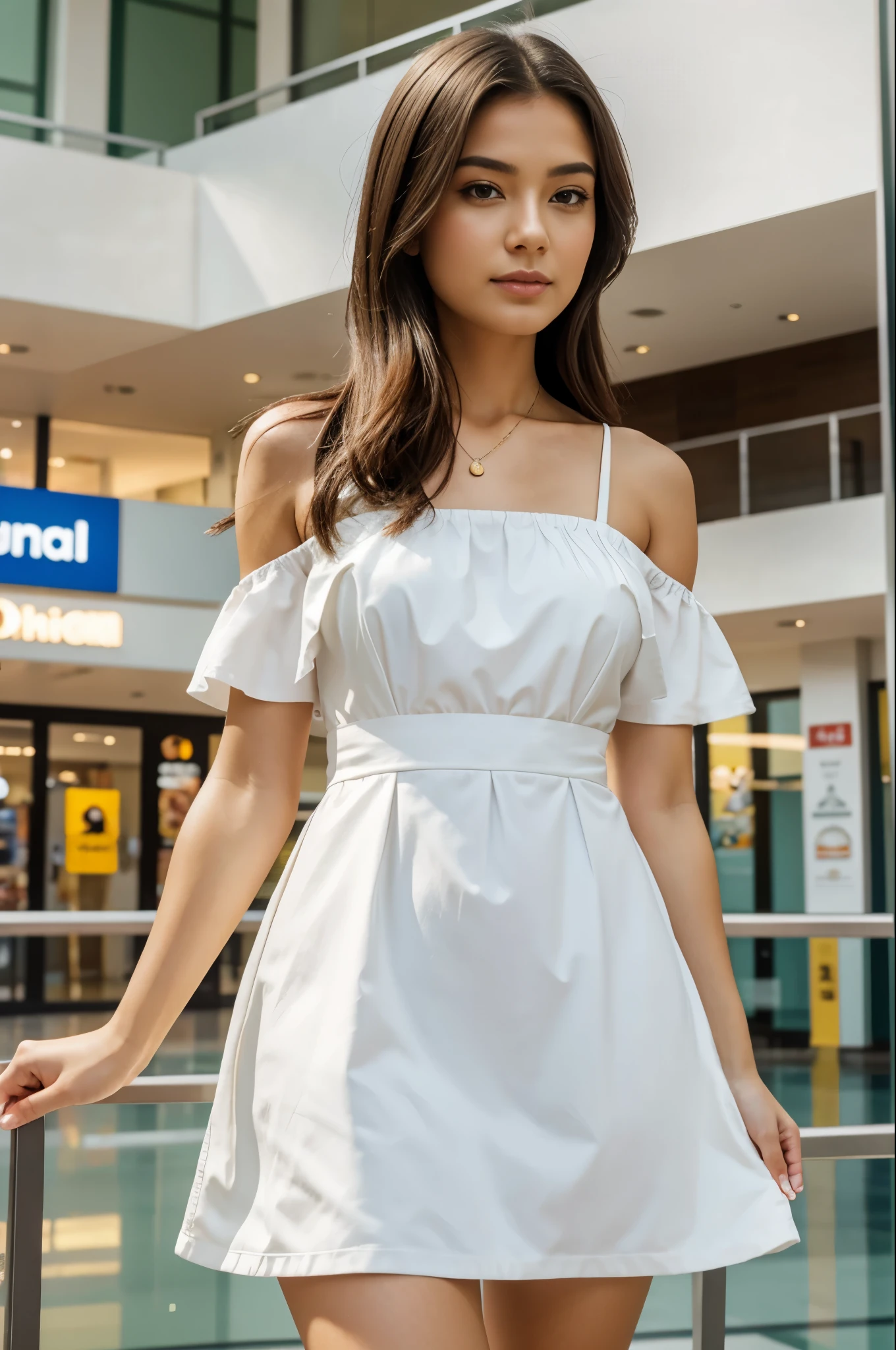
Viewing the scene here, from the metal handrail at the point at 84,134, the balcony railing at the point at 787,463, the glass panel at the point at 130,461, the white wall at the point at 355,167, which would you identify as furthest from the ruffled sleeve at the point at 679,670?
the glass panel at the point at 130,461

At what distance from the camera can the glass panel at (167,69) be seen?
44.0 feet

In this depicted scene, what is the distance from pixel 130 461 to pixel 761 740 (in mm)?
6809

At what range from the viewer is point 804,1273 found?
4.05 m

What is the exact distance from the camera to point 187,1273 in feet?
10.8

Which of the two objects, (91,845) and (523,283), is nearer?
(523,283)

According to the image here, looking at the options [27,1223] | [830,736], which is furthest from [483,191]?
[830,736]

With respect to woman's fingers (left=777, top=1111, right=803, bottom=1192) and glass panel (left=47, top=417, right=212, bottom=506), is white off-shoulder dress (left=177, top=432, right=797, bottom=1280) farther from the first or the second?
glass panel (left=47, top=417, right=212, bottom=506)

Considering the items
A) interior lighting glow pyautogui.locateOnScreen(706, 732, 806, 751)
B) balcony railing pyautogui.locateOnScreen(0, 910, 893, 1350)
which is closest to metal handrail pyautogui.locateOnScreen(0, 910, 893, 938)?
balcony railing pyautogui.locateOnScreen(0, 910, 893, 1350)

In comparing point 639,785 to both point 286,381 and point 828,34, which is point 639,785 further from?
point 286,381

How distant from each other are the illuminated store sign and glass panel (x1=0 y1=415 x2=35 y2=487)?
2.21m

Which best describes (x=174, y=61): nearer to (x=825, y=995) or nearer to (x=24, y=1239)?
(x=825, y=995)

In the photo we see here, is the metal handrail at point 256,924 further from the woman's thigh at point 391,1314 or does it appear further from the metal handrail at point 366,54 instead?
the metal handrail at point 366,54

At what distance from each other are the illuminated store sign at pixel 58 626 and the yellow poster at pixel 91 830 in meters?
2.21

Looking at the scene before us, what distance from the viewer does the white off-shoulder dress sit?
4.08 feet
